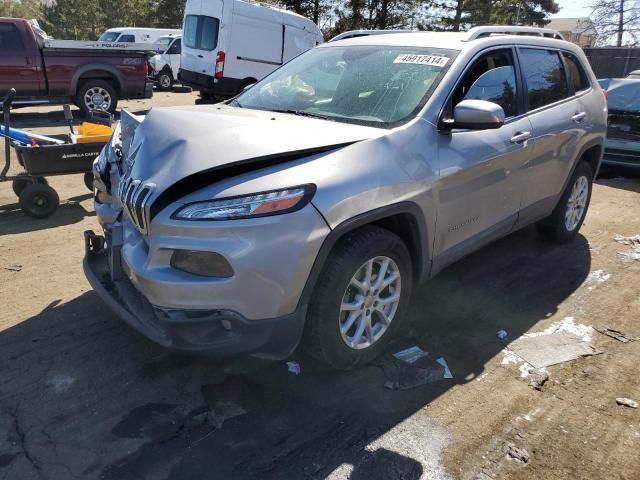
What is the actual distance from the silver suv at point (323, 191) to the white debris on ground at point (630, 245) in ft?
4.78

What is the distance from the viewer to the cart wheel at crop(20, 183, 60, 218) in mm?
5453

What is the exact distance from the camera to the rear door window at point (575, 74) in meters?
4.87

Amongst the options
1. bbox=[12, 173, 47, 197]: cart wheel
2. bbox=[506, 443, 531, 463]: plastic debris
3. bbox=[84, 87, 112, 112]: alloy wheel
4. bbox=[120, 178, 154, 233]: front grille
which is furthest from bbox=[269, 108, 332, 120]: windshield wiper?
bbox=[84, 87, 112, 112]: alloy wheel

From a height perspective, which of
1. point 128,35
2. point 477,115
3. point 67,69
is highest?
point 128,35

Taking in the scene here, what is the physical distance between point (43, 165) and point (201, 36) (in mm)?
9772

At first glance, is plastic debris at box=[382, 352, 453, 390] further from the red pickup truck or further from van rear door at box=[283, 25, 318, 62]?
van rear door at box=[283, 25, 318, 62]

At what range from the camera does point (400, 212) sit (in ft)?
9.78

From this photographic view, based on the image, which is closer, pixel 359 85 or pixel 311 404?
pixel 311 404

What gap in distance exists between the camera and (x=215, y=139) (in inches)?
109

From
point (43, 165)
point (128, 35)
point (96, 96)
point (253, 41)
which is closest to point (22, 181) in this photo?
point (43, 165)

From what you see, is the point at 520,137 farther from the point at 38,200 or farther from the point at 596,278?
the point at 38,200

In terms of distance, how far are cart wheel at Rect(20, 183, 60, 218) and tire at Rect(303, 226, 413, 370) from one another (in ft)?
12.7

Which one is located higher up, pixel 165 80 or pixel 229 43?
pixel 229 43

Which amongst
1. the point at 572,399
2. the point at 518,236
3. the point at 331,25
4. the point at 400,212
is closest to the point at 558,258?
the point at 518,236
